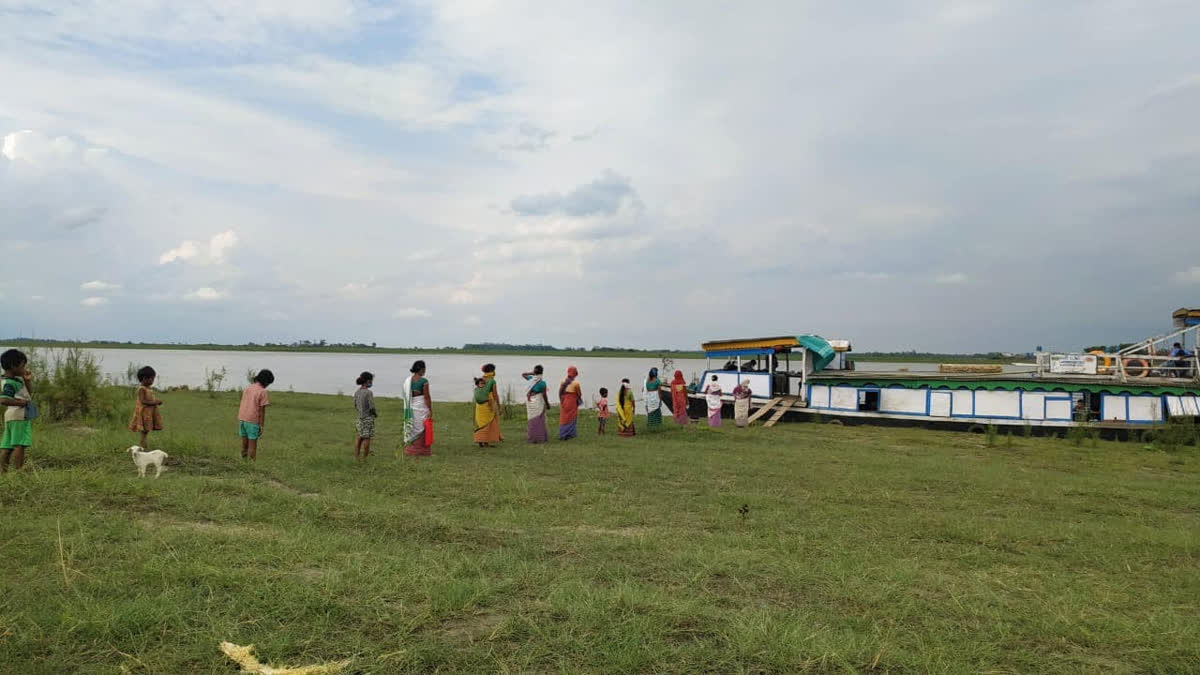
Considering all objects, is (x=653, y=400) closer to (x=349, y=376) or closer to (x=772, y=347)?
(x=772, y=347)

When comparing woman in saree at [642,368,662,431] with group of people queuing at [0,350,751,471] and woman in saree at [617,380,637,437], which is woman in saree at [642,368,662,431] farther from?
Answer: woman in saree at [617,380,637,437]

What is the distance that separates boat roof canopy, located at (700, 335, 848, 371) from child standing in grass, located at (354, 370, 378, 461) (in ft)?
47.9

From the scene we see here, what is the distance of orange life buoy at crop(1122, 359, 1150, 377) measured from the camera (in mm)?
19833

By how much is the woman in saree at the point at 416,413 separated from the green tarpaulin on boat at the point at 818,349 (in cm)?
1358

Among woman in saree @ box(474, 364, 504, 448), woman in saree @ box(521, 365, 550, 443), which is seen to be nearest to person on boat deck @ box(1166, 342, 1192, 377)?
woman in saree @ box(521, 365, 550, 443)

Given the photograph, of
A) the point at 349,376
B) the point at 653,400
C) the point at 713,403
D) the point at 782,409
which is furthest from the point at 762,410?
the point at 349,376

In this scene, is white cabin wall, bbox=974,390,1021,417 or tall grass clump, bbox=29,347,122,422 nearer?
tall grass clump, bbox=29,347,122,422

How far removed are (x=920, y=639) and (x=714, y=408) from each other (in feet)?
52.3

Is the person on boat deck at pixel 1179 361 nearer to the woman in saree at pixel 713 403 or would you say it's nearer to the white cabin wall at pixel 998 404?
the white cabin wall at pixel 998 404

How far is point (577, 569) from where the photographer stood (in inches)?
214

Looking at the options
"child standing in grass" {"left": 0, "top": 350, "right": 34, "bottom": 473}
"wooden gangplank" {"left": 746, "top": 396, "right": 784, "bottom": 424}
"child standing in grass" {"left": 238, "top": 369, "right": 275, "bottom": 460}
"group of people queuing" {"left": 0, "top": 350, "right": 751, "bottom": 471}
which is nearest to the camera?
"child standing in grass" {"left": 0, "top": 350, "right": 34, "bottom": 473}

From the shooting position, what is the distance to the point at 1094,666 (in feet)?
12.9

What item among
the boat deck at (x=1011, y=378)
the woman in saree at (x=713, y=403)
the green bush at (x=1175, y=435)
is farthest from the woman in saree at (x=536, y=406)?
the green bush at (x=1175, y=435)

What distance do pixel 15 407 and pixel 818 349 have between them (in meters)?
19.8
